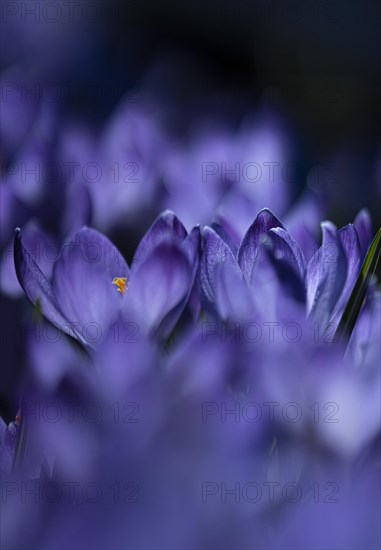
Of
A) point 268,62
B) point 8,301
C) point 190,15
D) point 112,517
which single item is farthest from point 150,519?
point 190,15

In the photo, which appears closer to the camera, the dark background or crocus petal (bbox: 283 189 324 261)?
crocus petal (bbox: 283 189 324 261)

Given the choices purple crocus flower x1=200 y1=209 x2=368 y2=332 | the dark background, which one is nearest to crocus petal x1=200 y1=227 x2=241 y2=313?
purple crocus flower x1=200 y1=209 x2=368 y2=332

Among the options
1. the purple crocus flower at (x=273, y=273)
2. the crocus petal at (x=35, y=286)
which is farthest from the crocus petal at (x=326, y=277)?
the crocus petal at (x=35, y=286)

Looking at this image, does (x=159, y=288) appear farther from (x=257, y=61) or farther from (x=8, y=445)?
(x=257, y=61)

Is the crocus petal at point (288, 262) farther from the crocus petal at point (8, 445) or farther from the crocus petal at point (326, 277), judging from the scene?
the crocus petal at point (8, 445)

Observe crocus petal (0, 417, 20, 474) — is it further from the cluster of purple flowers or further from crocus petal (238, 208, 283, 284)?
crocus petal (238, 208, 283, 284)

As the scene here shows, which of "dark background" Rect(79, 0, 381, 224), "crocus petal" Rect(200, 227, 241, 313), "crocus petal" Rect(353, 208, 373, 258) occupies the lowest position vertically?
"crocus petal" Rect(200, 227, 241, 313)
